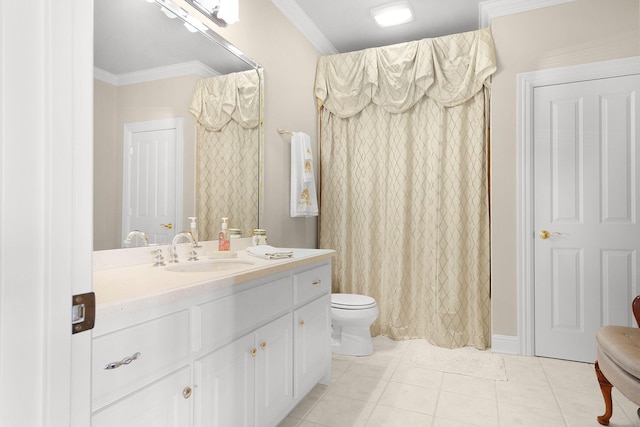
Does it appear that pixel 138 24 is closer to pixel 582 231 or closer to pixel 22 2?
pixel 22 2

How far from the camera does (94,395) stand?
2.89ft

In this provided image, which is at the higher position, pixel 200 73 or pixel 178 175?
pixel 200 73

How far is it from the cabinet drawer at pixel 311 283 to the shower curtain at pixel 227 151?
22.4 inches

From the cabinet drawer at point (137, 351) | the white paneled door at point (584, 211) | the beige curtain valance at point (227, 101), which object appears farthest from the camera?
the white paneled door at point (584, 211)

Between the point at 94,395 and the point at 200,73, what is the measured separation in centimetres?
160

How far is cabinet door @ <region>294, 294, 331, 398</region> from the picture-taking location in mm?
1855

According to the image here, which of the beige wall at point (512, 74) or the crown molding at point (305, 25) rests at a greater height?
the crown molding at point (305, 25)

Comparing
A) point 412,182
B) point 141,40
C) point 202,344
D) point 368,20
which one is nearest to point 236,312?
point 202,344

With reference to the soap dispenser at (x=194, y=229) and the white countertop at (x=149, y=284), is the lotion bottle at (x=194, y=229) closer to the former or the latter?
the soap dispenser at (x=194, y=229)

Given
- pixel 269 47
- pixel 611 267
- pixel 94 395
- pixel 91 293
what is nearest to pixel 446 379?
pixel 611 267

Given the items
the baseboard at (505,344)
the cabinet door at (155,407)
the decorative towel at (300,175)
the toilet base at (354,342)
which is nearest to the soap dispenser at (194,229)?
the cabinet door at (155,407)

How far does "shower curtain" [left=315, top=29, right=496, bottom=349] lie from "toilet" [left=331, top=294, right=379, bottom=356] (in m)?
0.47

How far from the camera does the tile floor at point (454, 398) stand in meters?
1.89

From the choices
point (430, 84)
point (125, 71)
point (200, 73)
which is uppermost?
point (430, 84)
